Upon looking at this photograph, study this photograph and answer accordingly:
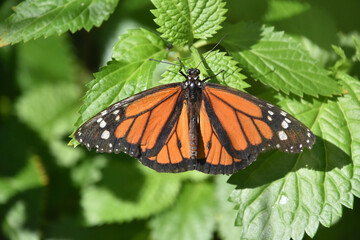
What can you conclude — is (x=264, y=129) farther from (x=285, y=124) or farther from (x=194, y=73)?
(x=194, y=73)

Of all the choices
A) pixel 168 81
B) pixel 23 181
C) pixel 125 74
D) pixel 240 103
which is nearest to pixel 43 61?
pixel 23 181

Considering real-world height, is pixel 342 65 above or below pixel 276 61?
below

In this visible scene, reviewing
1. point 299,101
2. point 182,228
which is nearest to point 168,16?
point 299,101

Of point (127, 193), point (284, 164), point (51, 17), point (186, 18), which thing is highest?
point (51, 17)

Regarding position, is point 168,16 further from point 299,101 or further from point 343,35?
point 343,35

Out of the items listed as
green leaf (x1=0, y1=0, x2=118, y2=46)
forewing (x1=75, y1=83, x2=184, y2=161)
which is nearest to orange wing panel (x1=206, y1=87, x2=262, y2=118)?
forewing (x1=75, y1=83, x2=184, y2=161)

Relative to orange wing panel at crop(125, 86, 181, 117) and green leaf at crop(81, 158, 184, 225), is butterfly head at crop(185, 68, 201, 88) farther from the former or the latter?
green leaf at crop(81, 158, 184, 225)
